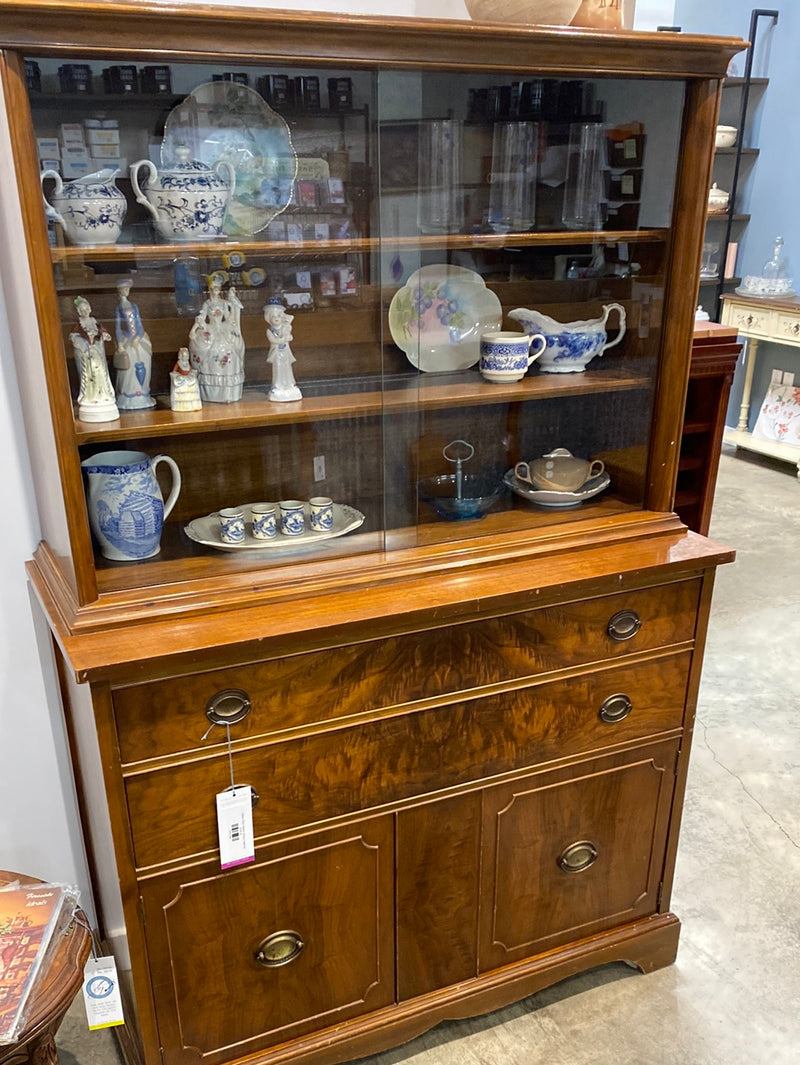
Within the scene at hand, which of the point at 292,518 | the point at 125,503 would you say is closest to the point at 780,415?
the point at 292,518

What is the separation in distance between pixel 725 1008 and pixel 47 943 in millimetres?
1231

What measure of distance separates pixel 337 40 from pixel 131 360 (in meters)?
0.53

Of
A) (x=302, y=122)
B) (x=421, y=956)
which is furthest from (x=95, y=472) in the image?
(x=421, y=956)

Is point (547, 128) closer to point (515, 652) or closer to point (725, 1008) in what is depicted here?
point (515, 652)

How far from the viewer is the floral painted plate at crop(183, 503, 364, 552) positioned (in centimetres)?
146

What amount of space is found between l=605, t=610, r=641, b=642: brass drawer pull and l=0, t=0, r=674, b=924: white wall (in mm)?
985

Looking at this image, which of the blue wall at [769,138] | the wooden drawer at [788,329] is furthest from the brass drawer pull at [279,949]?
the blue wall at [769,138]

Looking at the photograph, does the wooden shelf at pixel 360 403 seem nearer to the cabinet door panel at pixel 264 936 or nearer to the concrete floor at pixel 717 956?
the cabinet door panel at pixel 264 936

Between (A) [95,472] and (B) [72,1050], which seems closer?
(A) [95,472]

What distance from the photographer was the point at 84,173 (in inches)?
49.0

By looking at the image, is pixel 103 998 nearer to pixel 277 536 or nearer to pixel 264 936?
pixel 264 936

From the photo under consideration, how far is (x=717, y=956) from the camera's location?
1.85 m

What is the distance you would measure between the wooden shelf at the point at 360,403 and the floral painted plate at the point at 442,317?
35 millimetres

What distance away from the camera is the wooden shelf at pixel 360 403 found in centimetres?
135
